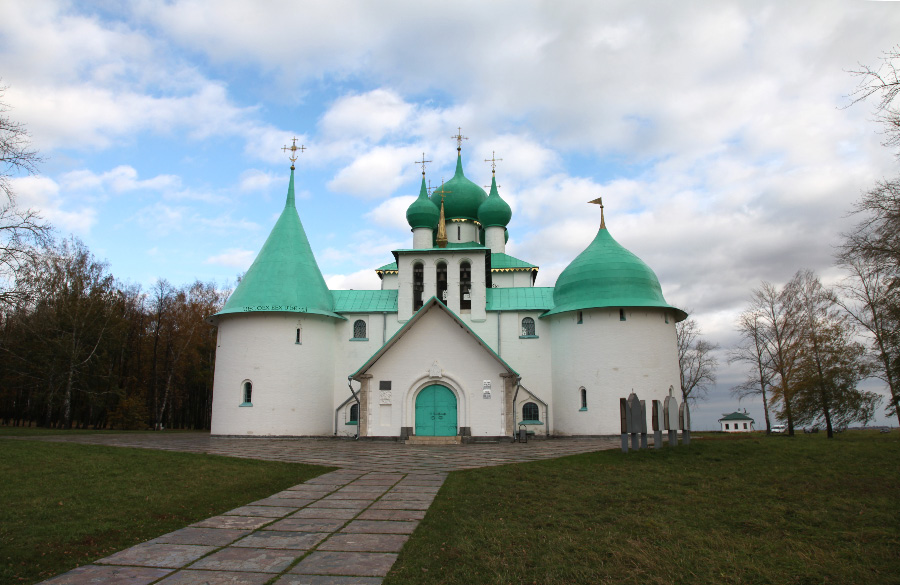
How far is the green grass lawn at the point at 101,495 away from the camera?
5867 mm

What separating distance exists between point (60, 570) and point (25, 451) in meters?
9.67

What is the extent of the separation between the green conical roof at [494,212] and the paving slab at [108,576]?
28.4m

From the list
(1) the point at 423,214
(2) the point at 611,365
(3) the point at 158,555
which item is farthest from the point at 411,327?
(3) the point at 158,555

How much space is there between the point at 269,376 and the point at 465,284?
943 cm

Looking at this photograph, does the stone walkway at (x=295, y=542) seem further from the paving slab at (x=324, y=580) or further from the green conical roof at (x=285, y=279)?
the green conical roof at (x=285, y=279)

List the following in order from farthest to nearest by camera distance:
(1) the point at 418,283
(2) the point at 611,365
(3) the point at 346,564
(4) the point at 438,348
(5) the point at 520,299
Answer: (1) the point at 418,283 → (5) the point at 520,299 → (2) the point at 611,365 → (4) the point at 438,348 → (3) the point at 346,564

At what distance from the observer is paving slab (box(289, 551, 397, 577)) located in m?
5.18

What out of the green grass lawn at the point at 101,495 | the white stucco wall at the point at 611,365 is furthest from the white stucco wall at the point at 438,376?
the green grass lawn at the point at 101,495

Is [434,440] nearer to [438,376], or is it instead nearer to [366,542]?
[438,376]

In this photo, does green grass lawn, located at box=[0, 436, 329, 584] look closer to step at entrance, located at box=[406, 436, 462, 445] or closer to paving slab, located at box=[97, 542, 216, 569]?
paving slab, located at box=[97, 542, 216, 569]

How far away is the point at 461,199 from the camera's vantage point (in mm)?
32906

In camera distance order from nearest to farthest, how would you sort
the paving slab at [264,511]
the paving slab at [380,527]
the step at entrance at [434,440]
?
the paving slab at [380,527]
the paving slab at [264,511]
the step at entrance at [434,440]

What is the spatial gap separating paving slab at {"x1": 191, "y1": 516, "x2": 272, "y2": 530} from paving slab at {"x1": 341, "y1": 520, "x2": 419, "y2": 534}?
3.59 feet

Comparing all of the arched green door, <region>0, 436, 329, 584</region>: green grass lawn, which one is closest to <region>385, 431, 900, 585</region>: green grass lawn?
<region>0, 436, 329, 584</region>: green grass lawn
